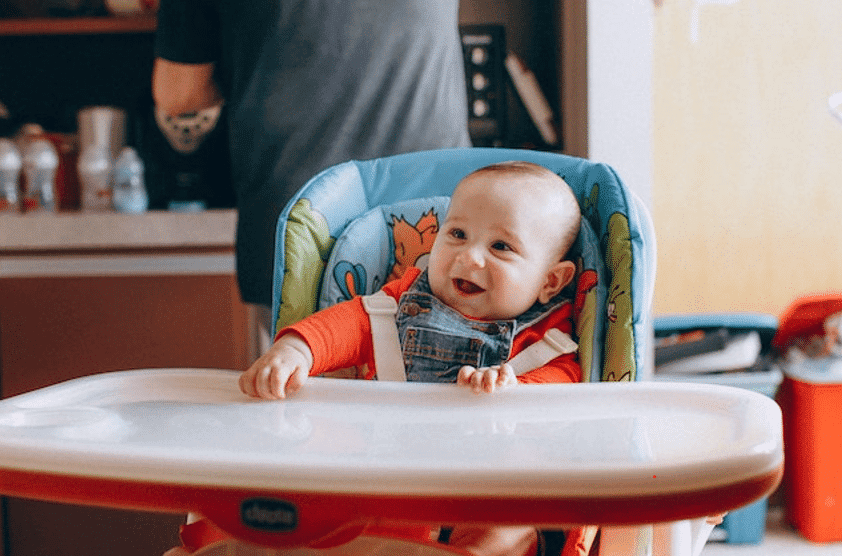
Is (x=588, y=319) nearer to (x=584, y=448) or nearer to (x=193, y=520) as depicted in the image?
(x=584, y=448)

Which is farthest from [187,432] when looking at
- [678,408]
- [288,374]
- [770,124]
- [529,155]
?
[770,124]

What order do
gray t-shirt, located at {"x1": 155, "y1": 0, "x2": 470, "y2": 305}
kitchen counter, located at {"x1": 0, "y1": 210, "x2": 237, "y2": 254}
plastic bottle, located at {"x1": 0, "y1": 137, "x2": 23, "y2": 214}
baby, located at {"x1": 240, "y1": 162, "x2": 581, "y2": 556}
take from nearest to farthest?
1. baby, located at {"x1": 240, "y1": 162, "x2": 581, "y2": 556}
2. gray t-shirt, located at {"x1": 155, "y1": 0, "x2": 470, "y2": 305}
3. kitchen counter, located at {"x1": 0, "y1": 210, "x2": 237, "y2": 254}
4. plastic bottle, located at {"x1": 0, "y1": 137, "x2": 23, "y2": 214}

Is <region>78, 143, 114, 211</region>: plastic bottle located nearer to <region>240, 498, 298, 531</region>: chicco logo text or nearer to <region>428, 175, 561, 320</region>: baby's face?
<region>428, 175, 561, 320</region>: baby's face

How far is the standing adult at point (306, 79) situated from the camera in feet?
5.08

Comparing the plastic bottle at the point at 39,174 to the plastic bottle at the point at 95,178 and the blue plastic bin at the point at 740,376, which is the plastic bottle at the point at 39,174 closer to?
the plastic bottle at the point at 95,178

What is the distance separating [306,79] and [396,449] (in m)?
0.93

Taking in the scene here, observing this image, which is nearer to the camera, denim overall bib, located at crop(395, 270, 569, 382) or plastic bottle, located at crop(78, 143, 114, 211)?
denim overall bib, located at crop(395, 270, 569, 382)

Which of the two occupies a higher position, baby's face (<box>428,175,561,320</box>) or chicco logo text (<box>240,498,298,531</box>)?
baby's face (<box>428,175,561,320</box>)

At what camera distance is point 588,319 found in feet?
3.69

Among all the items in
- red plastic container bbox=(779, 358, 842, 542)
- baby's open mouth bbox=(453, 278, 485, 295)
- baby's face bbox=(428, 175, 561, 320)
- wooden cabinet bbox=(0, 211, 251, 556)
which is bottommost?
red plastic container bbox=(779, 358, 842, 542)

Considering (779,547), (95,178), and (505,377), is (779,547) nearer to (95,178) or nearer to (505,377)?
(505,377)

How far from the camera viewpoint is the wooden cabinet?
220cm

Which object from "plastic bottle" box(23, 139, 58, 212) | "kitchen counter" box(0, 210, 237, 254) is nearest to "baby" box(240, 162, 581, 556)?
"kitchen counter" box(0, 210, 237, 254)

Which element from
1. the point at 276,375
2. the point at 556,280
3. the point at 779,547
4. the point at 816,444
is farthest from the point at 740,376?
the point at 276,375
